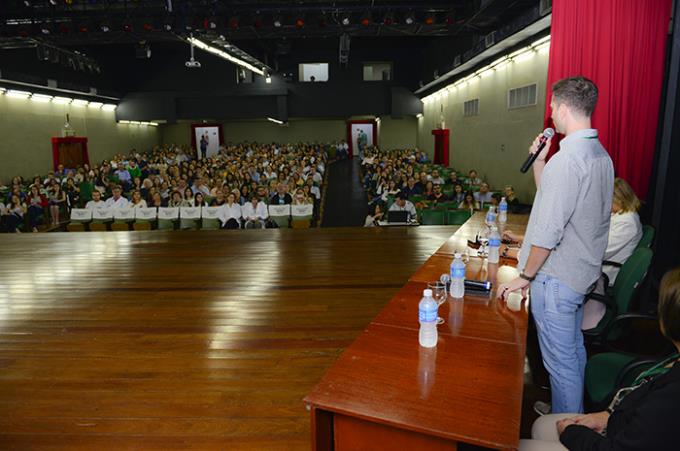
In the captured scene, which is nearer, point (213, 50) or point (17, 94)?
point (213, 50)

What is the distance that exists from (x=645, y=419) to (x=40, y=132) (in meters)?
20.1

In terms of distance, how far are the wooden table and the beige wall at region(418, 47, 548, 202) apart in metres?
7.90

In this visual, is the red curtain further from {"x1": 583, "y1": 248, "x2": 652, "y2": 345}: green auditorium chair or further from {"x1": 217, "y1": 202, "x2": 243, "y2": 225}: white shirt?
{"x1": 217, "y1": 202, "x2": 243, "y2": 225}: white shirt

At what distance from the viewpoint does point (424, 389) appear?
5.40 ft

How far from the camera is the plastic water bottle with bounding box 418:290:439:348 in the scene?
192cm

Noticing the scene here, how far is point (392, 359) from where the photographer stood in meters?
1.85

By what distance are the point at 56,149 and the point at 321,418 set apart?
64.0ft

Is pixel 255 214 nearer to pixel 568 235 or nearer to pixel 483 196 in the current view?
pixel 483 196

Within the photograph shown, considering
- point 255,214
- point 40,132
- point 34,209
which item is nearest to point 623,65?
point 255,214

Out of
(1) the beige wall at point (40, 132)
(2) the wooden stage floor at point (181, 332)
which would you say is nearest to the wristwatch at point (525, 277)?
(2) the wooden stage floor at point (181, 332)

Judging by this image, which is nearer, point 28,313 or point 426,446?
point 426,446

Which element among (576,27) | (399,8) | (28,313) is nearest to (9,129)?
(399,8)

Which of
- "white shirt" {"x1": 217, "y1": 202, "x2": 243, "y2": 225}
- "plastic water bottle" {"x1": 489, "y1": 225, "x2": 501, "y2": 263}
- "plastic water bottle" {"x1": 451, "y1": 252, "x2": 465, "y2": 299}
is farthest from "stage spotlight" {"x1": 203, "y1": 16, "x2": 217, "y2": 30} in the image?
"plastic water bottle" {"x1": 451, "y1": 252, "x2": 465, "y2": 299}

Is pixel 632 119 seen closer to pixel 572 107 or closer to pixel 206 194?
pixel 572 107
